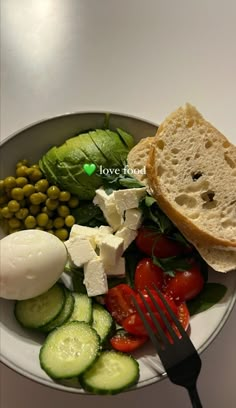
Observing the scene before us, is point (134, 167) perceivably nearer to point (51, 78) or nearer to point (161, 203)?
point (161, 203)

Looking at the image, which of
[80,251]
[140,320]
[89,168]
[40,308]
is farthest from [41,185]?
[140,320]

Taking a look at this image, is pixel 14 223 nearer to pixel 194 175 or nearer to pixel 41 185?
pixel 41 185

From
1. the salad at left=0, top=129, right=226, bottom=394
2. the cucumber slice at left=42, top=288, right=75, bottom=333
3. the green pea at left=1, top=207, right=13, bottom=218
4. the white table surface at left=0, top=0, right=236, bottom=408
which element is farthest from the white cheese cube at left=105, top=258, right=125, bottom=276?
the white table surface at left=0, top=0, right=236, bottom=408

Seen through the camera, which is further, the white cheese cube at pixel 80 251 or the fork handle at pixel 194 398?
the white cheese cube at pixel 80 251

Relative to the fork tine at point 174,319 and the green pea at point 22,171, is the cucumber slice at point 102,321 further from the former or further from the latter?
the green pea at point 22,171

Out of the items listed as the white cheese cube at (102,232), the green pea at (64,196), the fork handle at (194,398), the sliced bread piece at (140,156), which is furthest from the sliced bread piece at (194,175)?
the fork handle at (194,398)

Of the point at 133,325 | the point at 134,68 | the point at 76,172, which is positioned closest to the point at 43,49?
the point at 134,68

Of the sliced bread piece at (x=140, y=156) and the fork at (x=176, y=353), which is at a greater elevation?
the sliced bread piece at (x=140, y=156)
